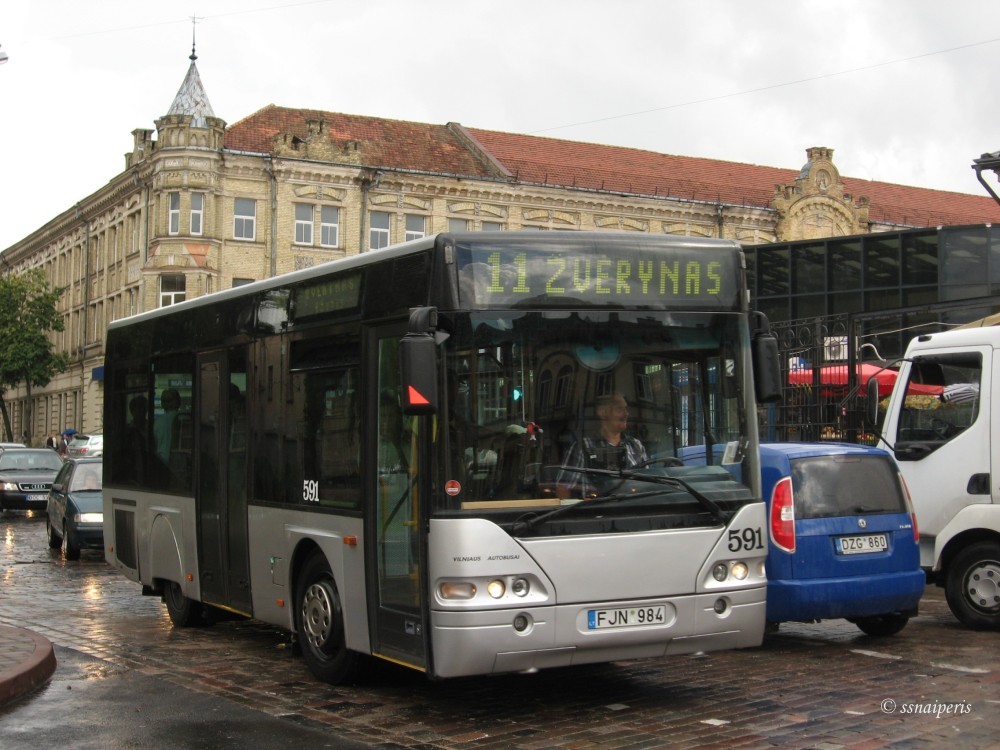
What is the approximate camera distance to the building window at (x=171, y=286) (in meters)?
56.7

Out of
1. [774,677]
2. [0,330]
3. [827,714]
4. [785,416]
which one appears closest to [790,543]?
[774,677]

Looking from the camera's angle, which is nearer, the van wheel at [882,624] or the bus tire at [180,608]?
the van wheel at [882,624]

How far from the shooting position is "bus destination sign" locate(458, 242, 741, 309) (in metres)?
7.68

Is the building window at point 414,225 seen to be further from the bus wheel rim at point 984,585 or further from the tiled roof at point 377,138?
the bus wheel rim at point 984,585

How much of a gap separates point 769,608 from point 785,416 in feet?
31.5

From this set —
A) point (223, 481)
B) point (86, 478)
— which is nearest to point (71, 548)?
point (86, 478)

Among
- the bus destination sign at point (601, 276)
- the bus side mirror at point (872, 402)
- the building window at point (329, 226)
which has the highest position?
the building window at point (329, 226)

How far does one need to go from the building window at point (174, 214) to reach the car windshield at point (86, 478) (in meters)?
36.3

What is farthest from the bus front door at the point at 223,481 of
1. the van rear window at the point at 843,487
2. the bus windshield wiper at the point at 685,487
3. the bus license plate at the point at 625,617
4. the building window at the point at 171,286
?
the building window at the point at 171,286

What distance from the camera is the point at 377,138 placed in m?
62.8

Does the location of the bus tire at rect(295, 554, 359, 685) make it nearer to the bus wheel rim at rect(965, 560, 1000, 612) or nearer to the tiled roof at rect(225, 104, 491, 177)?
the bus wheel rim at rect(965, 560, 1000, 612)

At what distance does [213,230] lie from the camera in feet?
186

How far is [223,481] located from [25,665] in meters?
2.30

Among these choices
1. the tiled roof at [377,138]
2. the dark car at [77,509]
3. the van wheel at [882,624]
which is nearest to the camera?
the van wheel at [882,624]
